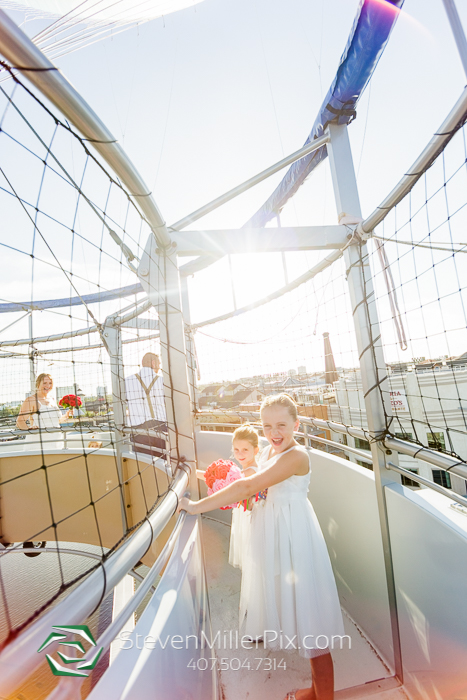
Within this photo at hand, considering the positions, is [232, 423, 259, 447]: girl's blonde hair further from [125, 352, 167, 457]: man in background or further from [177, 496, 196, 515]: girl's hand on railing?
[125, 352, 167, 457]: man in background

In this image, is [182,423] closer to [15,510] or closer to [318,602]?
[318,602]

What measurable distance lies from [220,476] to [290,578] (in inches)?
20.1

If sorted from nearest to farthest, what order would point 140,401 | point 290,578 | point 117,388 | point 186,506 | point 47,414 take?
1. point 186,506
2. point 290,578
3. point 140,401
4. point 117,388
5. point 47,414

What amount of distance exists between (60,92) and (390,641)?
7.78 ft

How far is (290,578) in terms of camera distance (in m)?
1.32

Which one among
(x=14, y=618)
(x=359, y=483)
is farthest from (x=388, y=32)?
(x=14, y=618)

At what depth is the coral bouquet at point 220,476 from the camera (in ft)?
4.91

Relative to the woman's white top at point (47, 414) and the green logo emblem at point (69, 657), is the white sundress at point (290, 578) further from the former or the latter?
the woman's white top at point (47, 414)

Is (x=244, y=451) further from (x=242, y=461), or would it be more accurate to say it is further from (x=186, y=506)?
(x=186, y=506)

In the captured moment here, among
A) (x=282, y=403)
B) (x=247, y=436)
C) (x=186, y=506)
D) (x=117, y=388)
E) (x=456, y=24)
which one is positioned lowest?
(x=186, y=506)

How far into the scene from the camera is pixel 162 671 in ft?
2.09

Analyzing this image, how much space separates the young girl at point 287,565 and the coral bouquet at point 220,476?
0.19 metres

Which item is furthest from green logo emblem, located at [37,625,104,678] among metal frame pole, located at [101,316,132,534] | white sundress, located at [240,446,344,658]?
metal frame pole, located at [101,316,132,534]

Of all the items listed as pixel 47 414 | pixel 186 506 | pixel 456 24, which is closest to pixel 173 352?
pixel 186 506
